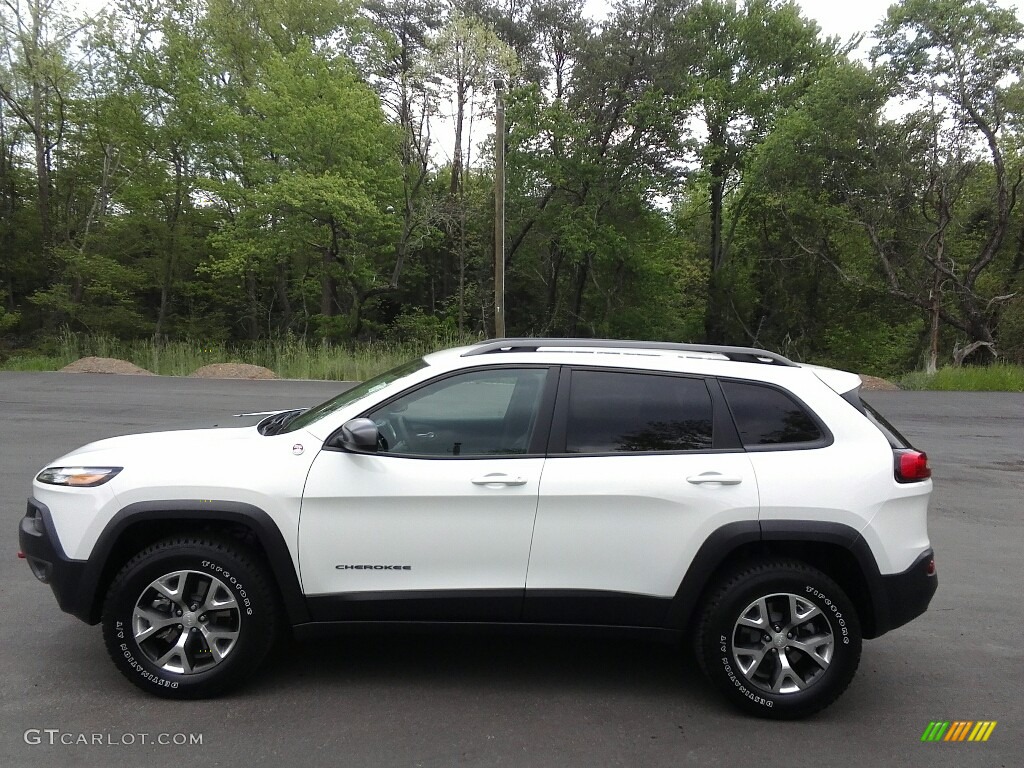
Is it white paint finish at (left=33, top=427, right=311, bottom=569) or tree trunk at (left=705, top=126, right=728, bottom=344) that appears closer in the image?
white paint finish at (left=33, top=427, right=311, bottom=569)

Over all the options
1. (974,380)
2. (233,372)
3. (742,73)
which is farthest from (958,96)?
(233,372)

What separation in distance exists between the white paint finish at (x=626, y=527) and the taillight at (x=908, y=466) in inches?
Answer: 27.3

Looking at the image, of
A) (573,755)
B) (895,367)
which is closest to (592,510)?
(573,755)

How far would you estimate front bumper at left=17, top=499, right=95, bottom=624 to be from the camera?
343 centimetres

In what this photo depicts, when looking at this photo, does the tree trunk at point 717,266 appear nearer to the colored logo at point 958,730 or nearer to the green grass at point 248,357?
the green grass at point 248,357

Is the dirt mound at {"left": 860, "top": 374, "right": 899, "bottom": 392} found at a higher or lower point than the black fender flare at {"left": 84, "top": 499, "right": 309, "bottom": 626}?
higher

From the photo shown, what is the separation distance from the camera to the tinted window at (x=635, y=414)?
11.7 feet

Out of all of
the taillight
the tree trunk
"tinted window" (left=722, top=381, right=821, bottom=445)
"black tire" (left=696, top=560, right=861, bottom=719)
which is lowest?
"black tire" (left=696, top=560, right=861, bottom=719)

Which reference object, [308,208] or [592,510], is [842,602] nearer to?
[592,510]

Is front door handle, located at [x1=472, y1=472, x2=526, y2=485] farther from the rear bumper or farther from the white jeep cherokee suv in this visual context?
the rear bumper

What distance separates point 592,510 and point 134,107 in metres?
32.4

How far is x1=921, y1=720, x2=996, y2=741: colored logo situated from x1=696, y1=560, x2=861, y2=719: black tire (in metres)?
0.41

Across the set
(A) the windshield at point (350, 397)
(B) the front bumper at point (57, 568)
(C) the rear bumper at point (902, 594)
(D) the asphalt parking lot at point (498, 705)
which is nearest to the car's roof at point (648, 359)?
(A) the windshield at point (350, 397)

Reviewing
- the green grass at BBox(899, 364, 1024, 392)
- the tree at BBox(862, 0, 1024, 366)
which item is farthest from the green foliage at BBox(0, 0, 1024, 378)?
the green grass at BBox(899, 364, 1024, 392)
